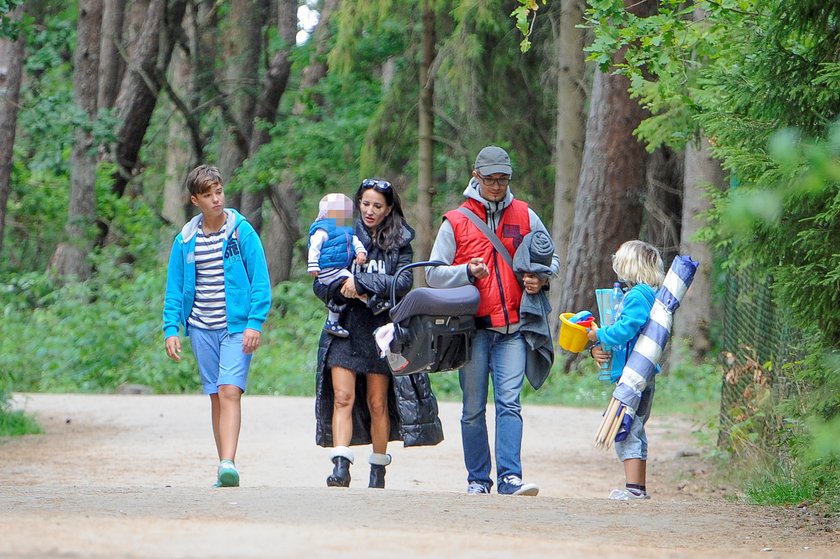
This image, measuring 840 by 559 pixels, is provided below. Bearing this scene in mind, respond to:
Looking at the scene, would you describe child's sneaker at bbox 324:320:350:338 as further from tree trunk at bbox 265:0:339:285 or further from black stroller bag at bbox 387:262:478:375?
tree trunk at bbox 265:0:339:285

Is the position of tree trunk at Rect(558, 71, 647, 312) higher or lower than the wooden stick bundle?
higher

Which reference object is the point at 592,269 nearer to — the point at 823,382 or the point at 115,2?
the point at 823,382

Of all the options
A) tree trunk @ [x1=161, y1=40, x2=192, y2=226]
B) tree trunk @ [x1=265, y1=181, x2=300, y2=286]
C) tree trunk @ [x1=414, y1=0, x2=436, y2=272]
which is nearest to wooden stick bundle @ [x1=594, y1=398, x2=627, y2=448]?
tree trunk @ [x1=414, y1=0, x2=436, y2=272]

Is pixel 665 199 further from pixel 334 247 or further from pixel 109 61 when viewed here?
pixel 334 247

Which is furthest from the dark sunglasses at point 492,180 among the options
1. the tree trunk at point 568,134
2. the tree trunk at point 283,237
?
the tree trunk at point 283,237

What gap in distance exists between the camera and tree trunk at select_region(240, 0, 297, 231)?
106 ft

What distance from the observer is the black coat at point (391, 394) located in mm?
7988

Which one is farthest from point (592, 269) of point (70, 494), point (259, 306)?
point (70, 494)

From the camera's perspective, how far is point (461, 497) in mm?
7152

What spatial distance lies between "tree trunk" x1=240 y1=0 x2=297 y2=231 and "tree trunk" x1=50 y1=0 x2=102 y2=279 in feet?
14.2

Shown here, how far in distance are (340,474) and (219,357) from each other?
1.03 meters

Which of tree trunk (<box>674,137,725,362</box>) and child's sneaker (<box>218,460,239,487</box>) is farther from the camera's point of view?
tree trunk (<box>674,137,725,362</box>)

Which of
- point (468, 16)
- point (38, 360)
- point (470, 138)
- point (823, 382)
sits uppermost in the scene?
point (468, 16)

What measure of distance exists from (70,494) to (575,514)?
106 inches
